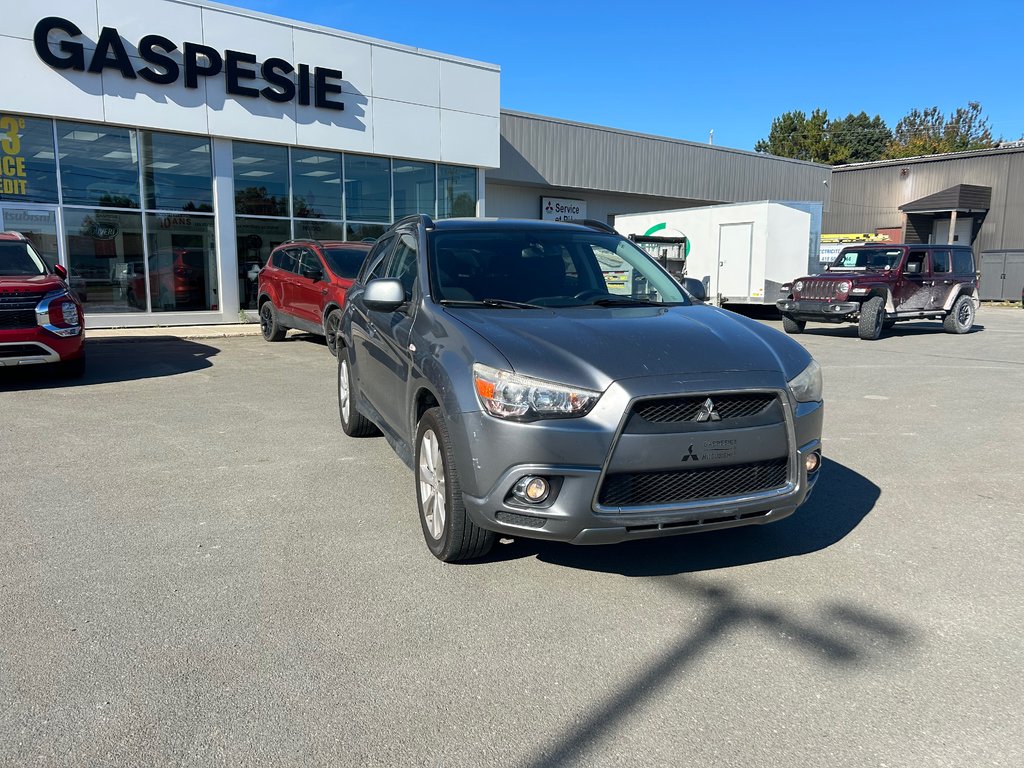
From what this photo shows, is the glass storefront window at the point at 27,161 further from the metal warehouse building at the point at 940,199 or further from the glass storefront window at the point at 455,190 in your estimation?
the metal warehouse building at the point at 940,199

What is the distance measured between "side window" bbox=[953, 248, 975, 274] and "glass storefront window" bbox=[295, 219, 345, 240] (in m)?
14.3

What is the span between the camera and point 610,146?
27547 mm

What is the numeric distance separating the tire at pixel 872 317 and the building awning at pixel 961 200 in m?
23.8

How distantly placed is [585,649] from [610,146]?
87.4ft

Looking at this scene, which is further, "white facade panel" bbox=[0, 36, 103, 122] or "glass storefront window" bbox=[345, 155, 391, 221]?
"glass storefront window" bbox=[345, 155, 391, 221]

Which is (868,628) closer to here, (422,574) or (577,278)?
(422,574)

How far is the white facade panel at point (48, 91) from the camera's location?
14070 mm

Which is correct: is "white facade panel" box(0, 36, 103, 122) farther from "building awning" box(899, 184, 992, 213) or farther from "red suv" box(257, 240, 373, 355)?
"building awning" box(899, 184, 992, 213)

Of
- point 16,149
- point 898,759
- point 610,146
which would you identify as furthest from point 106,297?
point 610,146

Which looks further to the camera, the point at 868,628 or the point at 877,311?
the point at 877,311

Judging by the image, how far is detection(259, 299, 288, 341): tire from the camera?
43.8 feet

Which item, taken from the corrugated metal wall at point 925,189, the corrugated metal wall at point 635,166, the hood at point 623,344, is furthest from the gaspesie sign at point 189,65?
the corrugated metal wall at point 925,189

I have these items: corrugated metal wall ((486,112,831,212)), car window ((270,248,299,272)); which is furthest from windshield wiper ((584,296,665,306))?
corrugated metal wall ((486,112,831,212))

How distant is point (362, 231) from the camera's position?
1891 cm
